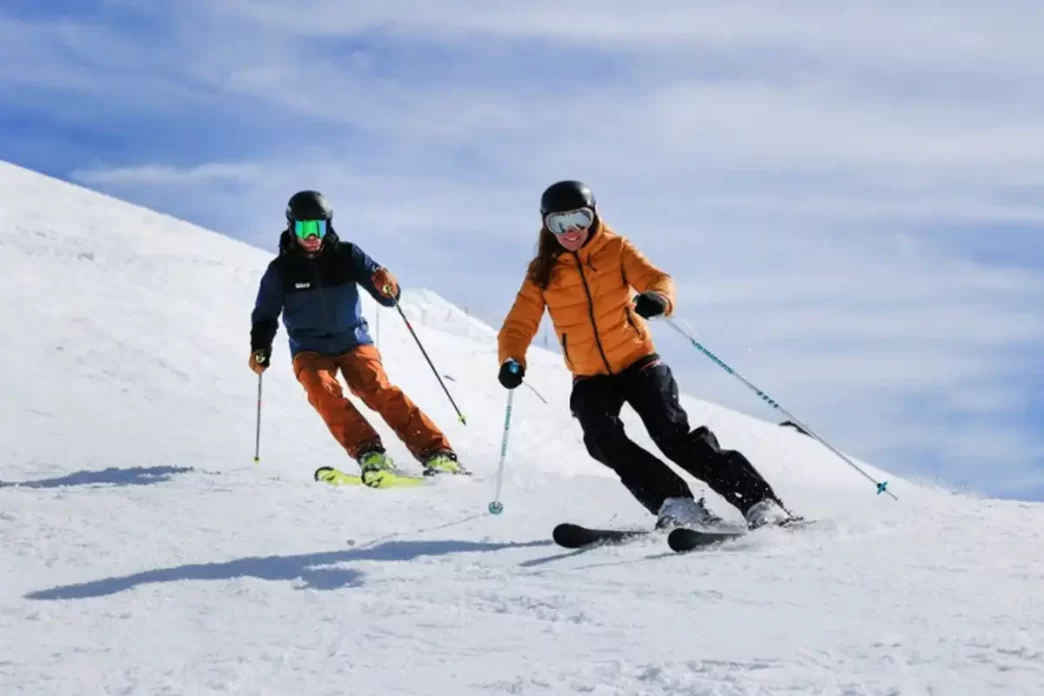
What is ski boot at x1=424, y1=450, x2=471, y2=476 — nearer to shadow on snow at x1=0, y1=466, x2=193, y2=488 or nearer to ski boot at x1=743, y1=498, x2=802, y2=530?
shadow on snow at x1=0, y1=466, x2=193, y2=488

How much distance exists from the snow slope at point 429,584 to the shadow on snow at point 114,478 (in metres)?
0.03

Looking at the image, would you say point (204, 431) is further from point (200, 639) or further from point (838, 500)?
point (200, 639)

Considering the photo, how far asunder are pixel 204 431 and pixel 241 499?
334 centimetres

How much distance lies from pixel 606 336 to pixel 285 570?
2166 millimetres

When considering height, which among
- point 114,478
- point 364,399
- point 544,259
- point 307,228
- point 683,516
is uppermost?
point 307,228

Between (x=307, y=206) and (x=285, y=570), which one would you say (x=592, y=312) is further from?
(x=307, y=206)

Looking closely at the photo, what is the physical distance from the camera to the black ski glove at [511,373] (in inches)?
222

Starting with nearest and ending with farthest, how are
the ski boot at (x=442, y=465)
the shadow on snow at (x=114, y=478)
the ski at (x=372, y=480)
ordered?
the shadow on snow at (x=114, y=478), the ski at (x=372, y=480), the ski boot at (x=442, y=465)

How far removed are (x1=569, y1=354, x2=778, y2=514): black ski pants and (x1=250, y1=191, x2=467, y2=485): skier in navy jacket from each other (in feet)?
7.62

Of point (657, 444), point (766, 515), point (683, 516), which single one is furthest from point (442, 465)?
point (766, 515)

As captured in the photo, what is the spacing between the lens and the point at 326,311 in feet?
26.4

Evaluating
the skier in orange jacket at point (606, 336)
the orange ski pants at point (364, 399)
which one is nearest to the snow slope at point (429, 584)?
the orange ski pants at point (364, 399)

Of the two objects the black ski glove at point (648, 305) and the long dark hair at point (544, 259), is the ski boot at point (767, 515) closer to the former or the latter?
the black ski glove at point (648, 305)

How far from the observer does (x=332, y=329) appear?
26.5 feet
